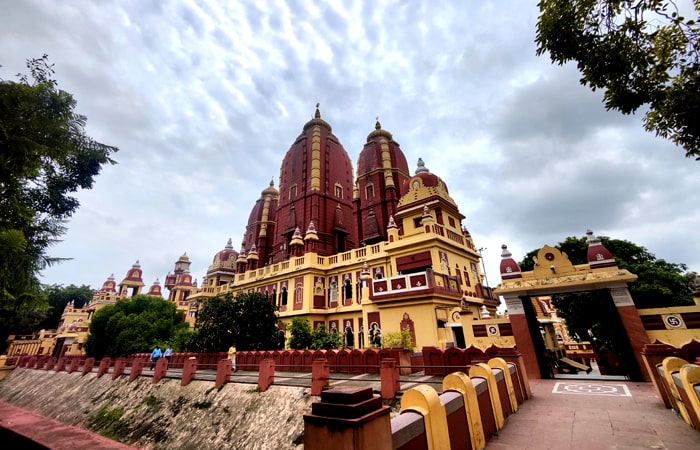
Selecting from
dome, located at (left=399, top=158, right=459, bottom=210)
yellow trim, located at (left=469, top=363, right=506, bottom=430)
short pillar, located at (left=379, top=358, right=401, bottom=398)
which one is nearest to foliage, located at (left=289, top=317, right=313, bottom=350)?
dome, located at (left=399, top=158, right=459, bottom=210)

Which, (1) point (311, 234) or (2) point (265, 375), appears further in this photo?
(1) point (311, 234)

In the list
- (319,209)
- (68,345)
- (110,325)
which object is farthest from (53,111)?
(68,345)

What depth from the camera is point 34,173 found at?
26.6ft

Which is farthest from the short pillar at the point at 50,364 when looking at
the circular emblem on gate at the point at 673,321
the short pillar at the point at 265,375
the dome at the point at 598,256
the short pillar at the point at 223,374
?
the circular emblem on gate at the point at 673,321

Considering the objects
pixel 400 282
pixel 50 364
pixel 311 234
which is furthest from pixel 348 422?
pixel 50 364

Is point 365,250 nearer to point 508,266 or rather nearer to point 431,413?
point 508,266

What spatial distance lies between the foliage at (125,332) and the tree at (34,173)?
15421 millimetres

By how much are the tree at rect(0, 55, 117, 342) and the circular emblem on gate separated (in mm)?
16287

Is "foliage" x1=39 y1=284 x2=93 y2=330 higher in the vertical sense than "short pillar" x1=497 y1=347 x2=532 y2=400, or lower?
higher

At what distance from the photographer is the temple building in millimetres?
13992

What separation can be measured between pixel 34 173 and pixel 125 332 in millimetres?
20818

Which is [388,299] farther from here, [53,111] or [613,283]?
[53,111]

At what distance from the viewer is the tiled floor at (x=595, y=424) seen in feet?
12.1

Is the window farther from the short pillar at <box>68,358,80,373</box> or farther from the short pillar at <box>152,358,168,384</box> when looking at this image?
the short pillar at <box>68,358,80,373</box>
